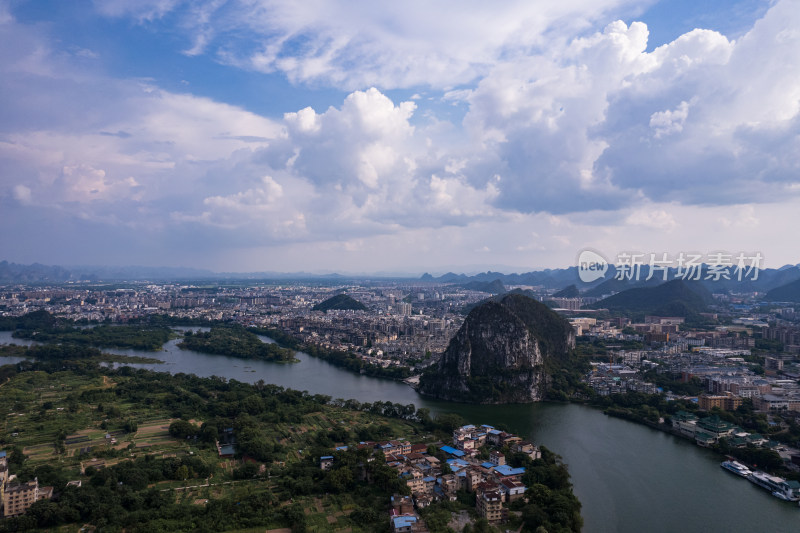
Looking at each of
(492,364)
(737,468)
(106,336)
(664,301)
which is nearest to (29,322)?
(106,336)

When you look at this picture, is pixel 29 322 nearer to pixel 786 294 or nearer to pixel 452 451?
pixel 452 451

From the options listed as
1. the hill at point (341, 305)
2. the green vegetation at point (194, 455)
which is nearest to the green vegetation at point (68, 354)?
the green vegetation at point (194, 455)

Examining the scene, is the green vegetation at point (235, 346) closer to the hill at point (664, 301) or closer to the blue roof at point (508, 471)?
the blue roof at point (508, 471)

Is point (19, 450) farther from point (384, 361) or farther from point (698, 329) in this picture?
point (698, 329)

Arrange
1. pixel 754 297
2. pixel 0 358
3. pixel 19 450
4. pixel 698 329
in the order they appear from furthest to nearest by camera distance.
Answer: pixel 754 297
pixel 698 329
pixel 0 358
pixel 19 450

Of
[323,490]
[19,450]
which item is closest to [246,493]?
[323,490]
